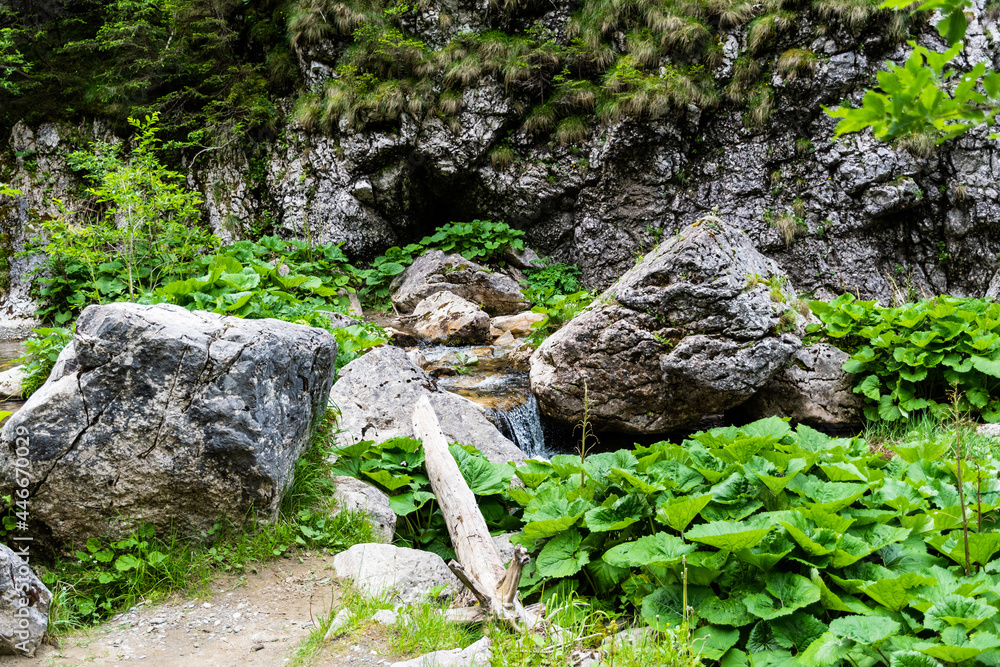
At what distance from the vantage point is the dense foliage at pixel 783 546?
2232mm

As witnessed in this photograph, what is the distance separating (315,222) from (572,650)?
11234 millimetres

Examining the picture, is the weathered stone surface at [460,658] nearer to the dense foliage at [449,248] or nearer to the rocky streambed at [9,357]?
the rocky streambed at [9,357]

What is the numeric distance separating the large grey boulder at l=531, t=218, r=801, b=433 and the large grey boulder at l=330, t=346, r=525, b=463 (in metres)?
1.29

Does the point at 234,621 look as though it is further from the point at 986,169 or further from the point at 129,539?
the point at 986,169

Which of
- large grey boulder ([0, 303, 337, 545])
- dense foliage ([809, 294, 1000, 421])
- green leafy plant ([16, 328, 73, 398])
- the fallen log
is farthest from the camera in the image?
dense foliage ([809, 294, 1000, 421])

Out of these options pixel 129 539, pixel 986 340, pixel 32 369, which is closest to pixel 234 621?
pixel 129 539

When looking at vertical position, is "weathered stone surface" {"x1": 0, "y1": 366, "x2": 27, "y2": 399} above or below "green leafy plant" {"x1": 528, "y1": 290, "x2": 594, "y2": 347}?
above

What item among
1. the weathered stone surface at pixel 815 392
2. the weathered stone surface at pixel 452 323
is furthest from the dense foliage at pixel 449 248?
the weathered stone surface at pixel 815 392

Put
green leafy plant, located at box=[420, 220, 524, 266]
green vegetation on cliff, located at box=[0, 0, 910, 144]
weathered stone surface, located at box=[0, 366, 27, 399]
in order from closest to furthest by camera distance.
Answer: weathered stone surface, located at box=[0, 366, 27, 399] → green vegetation on cliff, located at box=[0, 0, 910, 144] → green leafy plant, located at box=[420, 220, 524, 266]

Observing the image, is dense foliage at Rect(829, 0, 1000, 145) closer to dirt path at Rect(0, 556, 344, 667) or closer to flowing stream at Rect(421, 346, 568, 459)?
dirt path at Rect(0, 556, 344, 667)

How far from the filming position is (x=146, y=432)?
3.22 m

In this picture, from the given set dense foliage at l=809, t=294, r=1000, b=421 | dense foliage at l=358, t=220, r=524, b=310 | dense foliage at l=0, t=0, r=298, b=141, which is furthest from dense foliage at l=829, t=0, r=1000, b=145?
dense foliage at l=0, t=0, r=298, b=141

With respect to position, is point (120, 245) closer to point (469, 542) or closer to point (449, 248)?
point (469, 542)

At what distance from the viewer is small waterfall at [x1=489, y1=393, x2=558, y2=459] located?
6719 millimetres
